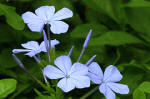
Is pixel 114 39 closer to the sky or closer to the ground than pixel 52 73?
closer to the ground

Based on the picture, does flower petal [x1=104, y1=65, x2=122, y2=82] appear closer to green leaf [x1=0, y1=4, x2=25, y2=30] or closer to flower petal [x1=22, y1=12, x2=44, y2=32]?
flower petal [x1=22, y1=12, x2=44, y2=32]

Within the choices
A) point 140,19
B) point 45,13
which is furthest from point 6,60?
point 140,19

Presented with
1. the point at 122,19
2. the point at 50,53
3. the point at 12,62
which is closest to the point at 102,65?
the point at 122,19

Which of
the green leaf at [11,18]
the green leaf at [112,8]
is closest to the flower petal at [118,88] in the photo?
the green leaf at [11,18]

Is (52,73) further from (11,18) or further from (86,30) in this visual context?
(86,30)

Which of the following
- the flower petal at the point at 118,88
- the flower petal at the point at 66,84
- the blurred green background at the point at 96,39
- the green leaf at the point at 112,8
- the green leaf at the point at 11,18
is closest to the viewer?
the flower petal at the point at 66,84

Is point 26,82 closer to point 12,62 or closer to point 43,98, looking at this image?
point 12,62

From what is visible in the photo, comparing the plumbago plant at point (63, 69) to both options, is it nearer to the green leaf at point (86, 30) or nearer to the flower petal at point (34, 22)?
the flower petal at point (34, 22)
